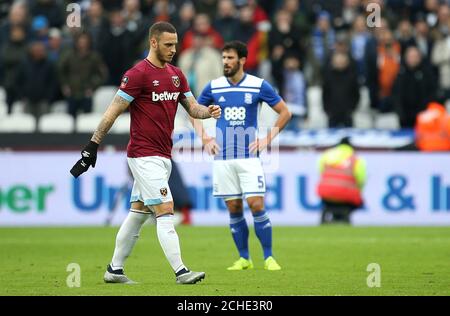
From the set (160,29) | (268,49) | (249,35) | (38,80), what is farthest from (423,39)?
(160,29)

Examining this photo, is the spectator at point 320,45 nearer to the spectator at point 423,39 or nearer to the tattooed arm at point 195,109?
→ the spectator at point 423,39

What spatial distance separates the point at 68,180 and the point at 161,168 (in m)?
9.99

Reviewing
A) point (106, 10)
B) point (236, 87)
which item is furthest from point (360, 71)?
point (236, 87)

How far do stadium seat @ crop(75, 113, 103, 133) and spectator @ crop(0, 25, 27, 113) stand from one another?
164 cm

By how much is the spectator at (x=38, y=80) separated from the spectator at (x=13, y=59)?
0.16 meters

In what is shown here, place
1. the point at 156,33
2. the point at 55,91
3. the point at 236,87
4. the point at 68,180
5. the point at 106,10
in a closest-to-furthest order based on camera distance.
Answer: the point at 156,33 < the point at 236,87 < the point at 68,180 < the point at 55,91 < the point at 106,10

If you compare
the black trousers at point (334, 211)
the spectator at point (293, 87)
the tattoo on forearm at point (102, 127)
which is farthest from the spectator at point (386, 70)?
the tattoo on forearm at point (102, 127)

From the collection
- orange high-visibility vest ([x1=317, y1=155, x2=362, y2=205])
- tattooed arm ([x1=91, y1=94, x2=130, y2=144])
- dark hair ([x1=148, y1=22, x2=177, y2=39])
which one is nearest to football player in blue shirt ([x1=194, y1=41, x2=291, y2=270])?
dark hair ([x1=148, y1=22, x2=177, y2=39])

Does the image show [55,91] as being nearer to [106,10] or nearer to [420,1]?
[106,10]

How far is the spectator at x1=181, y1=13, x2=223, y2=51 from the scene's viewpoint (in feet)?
75.4

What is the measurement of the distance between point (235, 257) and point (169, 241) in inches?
164

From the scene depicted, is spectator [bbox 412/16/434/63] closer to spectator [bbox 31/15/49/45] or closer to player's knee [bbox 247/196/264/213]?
spectator [bbox 31/15/49/45]

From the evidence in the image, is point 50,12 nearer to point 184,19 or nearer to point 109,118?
point 184,19

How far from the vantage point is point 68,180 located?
2094 centimetres
